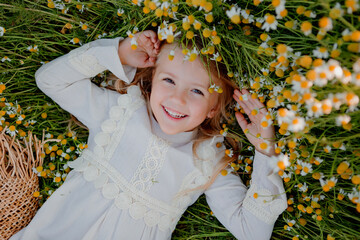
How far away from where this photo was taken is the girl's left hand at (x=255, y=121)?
63.3 inches

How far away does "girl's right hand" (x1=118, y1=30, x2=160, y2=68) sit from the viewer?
1.62 metres

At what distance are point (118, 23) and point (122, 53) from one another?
9.3 inches

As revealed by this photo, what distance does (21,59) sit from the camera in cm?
191

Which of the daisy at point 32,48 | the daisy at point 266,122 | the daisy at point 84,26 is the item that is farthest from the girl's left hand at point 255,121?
the daisy at point 32,48

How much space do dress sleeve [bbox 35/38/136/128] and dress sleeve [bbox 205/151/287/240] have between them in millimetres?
724

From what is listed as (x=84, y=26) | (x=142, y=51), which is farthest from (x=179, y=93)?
(x=84, y=26)

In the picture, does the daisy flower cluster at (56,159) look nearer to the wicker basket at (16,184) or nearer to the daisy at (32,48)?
the wicker basket at (16,184)

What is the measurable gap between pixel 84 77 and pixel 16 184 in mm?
641

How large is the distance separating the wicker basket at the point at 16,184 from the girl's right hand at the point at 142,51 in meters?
0.65

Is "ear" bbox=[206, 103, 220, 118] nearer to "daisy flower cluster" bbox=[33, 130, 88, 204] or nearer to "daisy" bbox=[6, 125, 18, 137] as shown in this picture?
"daisy flower cluster" bbox=[33, 130, 88, 204]

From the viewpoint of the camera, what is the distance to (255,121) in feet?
5.53

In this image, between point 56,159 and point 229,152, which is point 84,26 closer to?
point 56,159

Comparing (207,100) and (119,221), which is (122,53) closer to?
(207,100)

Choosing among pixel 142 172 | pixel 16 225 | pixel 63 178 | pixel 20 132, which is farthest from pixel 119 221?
pixel 20 132
